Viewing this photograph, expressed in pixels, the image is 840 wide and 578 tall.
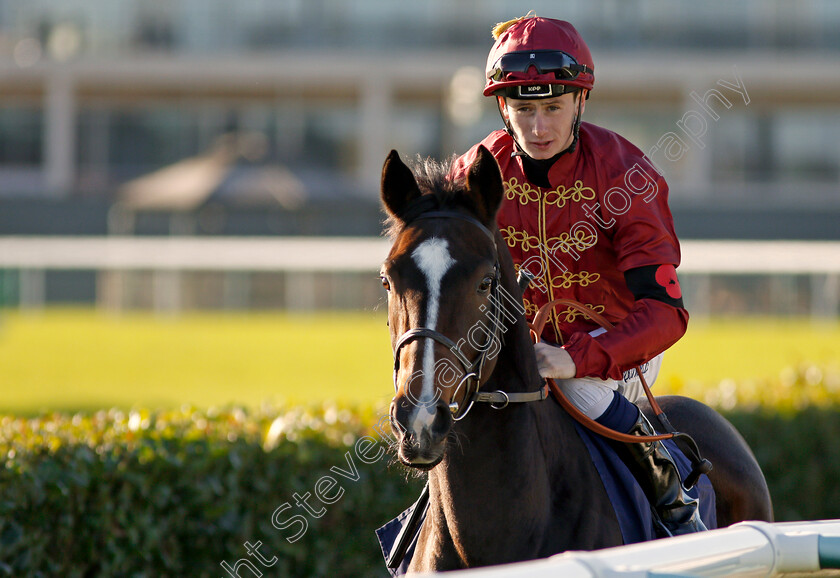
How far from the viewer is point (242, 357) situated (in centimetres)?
1088

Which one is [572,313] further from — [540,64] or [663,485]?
[540,64]

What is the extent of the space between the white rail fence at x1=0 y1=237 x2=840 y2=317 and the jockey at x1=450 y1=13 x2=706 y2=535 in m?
11.8

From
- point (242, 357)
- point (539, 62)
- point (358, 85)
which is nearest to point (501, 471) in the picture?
point (539, 62)

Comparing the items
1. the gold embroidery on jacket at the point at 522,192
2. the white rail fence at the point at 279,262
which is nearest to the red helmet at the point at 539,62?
the gold embroidery on jacket at the point at 522,192

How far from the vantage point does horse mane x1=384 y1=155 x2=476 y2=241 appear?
233 cm

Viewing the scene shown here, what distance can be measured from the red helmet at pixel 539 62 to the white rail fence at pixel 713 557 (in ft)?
4.45

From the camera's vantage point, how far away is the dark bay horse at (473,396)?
208cm

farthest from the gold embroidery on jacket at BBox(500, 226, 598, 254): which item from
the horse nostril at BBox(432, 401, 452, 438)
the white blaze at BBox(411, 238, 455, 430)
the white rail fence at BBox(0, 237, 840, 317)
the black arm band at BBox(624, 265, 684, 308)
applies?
the white rail fence at BBox(0, 237, 840, 317)

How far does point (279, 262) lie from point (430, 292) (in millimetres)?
13680

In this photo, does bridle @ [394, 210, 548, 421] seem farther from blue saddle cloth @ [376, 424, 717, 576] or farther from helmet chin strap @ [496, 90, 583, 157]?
helmet chin strap @ [496, 90, 583, 157]

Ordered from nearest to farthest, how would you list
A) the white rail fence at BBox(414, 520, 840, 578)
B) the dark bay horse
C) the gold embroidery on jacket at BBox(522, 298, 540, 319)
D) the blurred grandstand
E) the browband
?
the white rail fence at BBox(414, 520, 840, 578)
the dark bay horse
the browband
the gold embroidery on jacket at BBox(522, 298, 540, 319)
the blurred grandstand

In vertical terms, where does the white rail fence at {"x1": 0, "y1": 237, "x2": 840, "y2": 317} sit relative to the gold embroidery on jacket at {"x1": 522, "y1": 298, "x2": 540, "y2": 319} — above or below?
above

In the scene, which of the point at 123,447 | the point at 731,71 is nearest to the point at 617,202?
the point at 123,447

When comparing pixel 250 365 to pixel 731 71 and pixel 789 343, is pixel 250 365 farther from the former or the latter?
pixel 731 71
